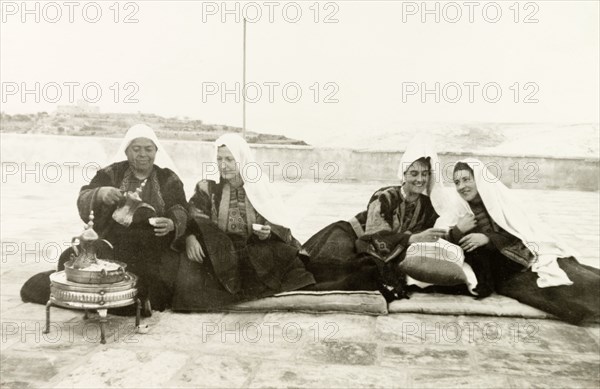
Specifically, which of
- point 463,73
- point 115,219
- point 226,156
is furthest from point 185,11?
point 463,73

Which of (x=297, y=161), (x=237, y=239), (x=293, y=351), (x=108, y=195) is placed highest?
(x=297, y=161)

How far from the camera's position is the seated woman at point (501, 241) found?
4.99 meters

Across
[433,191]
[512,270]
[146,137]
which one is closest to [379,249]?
[433,191]

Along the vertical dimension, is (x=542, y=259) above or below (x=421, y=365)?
above

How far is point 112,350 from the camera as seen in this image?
13.6ft

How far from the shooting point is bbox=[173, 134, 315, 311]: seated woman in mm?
4957

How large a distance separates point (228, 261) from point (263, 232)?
12.0 inches

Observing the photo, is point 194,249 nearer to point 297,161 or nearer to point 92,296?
point 92,296

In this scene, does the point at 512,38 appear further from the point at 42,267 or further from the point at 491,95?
the point at 42,267

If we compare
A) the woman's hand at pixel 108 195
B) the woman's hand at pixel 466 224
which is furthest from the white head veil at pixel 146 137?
the woman's hand at pixel 466 224

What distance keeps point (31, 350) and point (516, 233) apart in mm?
3126

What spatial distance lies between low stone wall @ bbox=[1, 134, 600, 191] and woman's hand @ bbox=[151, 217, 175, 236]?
52 centimetres

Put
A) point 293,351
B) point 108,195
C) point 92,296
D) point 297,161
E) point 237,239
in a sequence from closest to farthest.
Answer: point 293,351 < point 92,296 < point 108,195 < point 237,239 < point 297,161

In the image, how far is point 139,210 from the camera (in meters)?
4.98
